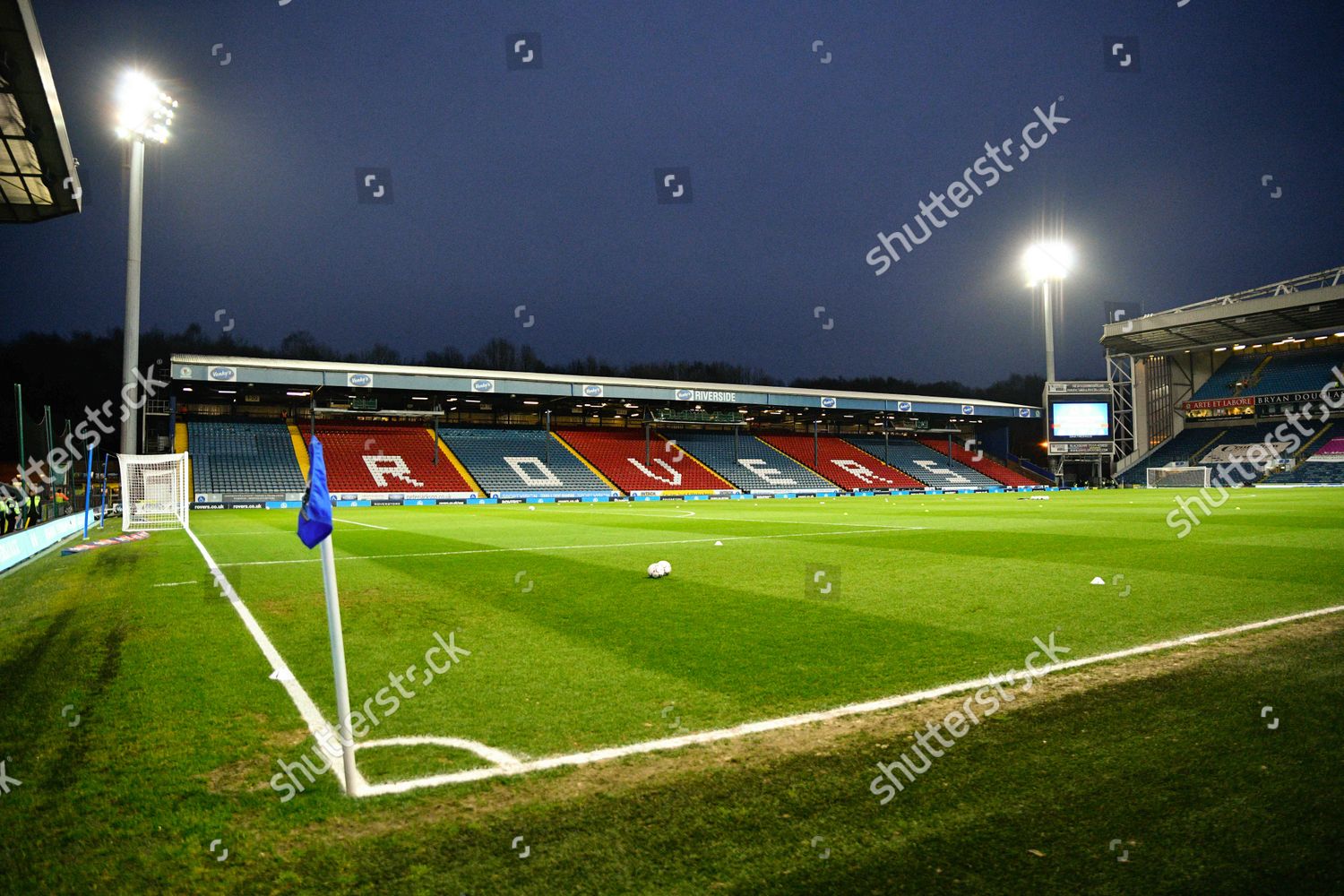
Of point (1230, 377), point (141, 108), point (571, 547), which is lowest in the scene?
point (571, 547)

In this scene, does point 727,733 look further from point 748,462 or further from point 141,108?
point 748,462

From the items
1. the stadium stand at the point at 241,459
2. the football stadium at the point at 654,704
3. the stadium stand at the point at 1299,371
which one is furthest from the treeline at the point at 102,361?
the stadium stand at the point at 1299,371

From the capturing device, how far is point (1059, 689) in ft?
15.7

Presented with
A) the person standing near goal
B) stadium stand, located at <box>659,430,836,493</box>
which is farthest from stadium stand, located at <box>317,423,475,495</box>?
the person standing near goal

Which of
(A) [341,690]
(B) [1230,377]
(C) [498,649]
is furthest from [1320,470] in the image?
(A) [341,690]

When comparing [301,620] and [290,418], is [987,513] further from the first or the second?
[290,418]

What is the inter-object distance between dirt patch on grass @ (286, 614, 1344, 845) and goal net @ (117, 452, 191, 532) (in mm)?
21869

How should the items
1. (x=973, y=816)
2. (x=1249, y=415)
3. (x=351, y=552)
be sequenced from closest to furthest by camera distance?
(x=973, y=816)
(x=351, y=552)
(x=1249, y=415)

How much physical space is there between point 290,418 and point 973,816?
170ft

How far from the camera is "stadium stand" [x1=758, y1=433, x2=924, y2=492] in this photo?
54781 millimetres

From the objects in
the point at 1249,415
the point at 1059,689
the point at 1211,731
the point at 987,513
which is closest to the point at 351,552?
the point at 1059,689

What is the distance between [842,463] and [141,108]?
157 feet

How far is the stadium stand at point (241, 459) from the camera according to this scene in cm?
3834

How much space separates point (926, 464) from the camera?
60875mm
